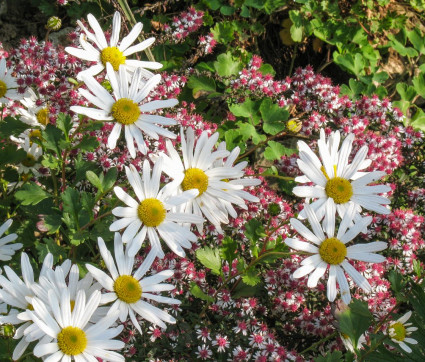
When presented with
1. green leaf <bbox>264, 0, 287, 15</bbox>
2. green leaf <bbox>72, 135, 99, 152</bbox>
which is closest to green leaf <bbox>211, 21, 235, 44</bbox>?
green leaf <bbox>264, 0, 287, 15</bbox>

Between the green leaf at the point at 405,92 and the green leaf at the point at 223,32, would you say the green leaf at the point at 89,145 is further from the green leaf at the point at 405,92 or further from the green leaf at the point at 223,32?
the green leaf at the point at 405,92

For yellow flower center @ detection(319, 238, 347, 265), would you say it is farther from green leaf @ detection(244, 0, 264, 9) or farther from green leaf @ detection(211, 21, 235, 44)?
green leaf @ detection(244, 0, 264, 9)

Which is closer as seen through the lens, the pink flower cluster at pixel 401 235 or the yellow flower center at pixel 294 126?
the pink flower cluster at pixel 401 235

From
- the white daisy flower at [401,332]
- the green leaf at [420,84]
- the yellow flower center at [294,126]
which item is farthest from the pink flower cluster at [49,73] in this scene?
the green leaf at [420,84]

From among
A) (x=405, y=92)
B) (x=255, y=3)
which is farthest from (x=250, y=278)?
(x=255, y=3)

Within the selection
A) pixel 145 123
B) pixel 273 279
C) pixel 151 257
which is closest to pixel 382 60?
pixel 273 279

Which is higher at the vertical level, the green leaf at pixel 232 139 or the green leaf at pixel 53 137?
the green leaf at pixel 232 139

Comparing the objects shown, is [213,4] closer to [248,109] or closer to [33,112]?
[248,109]
